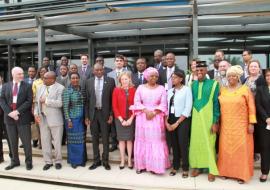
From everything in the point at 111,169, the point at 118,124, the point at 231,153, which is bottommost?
the point at 111,169

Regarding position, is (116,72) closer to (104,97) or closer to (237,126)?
(104,97)

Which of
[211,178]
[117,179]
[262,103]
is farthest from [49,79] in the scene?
[262,103]

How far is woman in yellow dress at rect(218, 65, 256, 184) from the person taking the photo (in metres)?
5.22

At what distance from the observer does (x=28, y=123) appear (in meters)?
6.35

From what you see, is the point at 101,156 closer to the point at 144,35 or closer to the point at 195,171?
the point at 195,171

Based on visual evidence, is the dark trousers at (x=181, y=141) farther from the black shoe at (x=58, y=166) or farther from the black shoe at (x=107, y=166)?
the black shoe at (x=58, y=166)

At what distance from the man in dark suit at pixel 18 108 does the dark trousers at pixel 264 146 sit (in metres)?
4.12

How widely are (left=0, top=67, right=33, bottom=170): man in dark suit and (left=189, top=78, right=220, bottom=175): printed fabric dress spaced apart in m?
3.07

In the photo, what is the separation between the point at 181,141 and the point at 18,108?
120 inches

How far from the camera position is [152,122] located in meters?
5.71

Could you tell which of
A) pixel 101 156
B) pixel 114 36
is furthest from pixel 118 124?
pixel 114 36

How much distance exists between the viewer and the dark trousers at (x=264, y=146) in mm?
5281

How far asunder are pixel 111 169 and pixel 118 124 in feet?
2.84

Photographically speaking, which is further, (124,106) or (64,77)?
(64,77)
